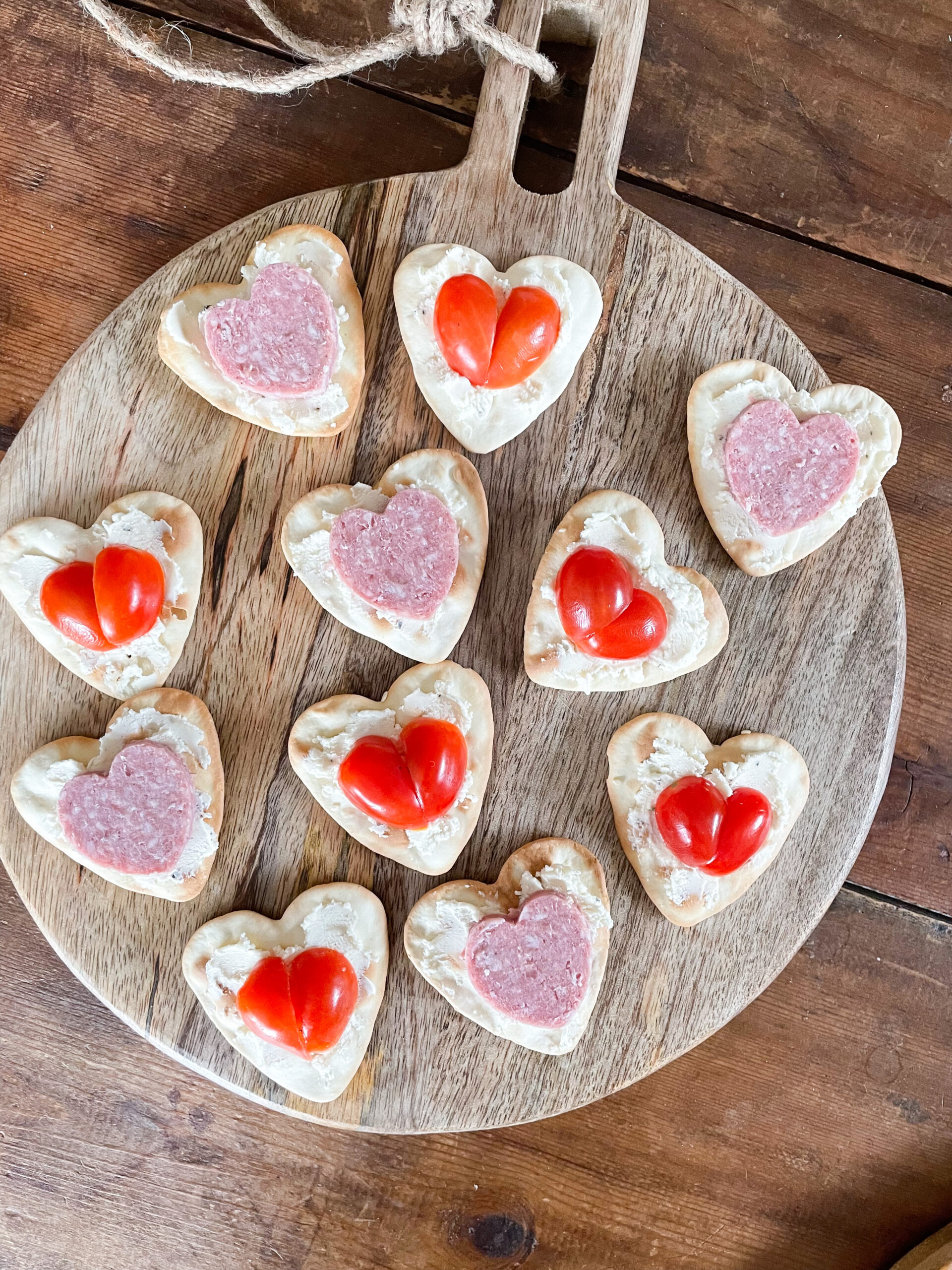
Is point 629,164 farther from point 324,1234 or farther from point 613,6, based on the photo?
point 324,1234

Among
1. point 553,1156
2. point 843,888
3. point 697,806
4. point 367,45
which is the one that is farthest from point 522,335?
point 553,1156

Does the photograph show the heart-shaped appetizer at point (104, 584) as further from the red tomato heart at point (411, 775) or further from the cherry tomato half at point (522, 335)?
the cherry tomato half at point (522, 335)

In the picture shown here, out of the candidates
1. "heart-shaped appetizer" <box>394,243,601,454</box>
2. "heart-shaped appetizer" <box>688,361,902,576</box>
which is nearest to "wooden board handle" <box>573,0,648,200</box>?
"heart-shaped appetizer" <box>394,243,601,454</box>

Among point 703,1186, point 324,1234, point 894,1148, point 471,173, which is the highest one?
point 471,173

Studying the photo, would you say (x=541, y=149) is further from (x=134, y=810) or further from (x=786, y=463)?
(x=134, y=810)

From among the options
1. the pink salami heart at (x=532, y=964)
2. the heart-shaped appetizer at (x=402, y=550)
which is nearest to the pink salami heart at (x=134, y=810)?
the heart-shaped appetizer at (x=402, y=550)

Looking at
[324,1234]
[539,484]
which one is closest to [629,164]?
[539,484]
